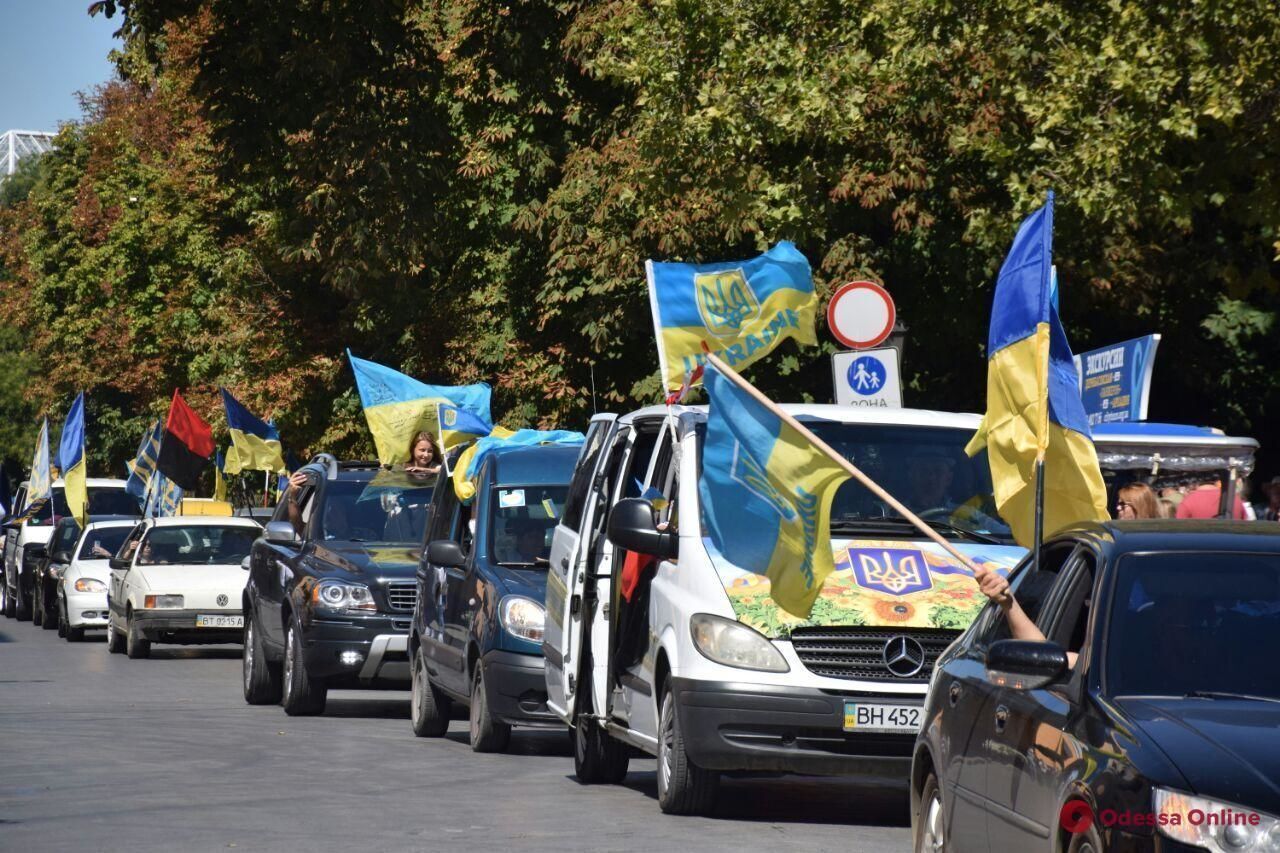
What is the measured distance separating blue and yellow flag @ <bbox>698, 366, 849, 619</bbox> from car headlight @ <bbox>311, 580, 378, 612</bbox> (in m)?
7.88

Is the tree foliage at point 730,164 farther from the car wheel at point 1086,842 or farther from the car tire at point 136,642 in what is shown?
the car wheel at point 1086,842

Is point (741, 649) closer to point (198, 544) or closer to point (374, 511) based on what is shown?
point (374, 511)

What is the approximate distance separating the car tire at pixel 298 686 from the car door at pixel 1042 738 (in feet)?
35.9

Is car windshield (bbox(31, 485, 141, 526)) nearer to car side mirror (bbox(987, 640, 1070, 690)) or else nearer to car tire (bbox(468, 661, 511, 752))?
car tire (bbox(468, 661, 511, 752))

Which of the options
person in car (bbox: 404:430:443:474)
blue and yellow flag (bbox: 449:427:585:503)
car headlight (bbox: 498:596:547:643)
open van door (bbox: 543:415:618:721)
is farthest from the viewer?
person in car (bbox: 404:430:443:474)

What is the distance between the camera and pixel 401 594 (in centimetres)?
1722

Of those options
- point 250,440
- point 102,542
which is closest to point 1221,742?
point 250,440

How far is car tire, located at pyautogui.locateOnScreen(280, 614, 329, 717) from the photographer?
17.2 m

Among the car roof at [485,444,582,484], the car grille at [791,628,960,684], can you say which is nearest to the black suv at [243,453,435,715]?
the car roof at [485,444,582,484]

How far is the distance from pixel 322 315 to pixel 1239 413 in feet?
54.5

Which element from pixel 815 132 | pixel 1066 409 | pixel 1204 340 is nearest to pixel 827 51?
pixel 815 132

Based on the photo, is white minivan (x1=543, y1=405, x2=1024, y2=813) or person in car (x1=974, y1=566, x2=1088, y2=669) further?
white minivan (x1=543, y1=405, x2=1024, y2=813)

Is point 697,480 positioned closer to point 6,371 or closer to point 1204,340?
point 1204,340

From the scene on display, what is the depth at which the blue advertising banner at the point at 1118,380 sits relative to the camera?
654 inches
